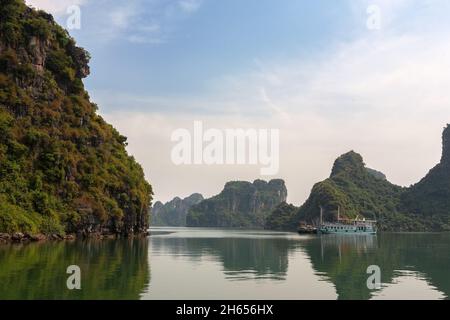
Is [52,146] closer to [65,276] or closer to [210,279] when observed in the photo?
[65,276]

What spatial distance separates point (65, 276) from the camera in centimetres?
2872

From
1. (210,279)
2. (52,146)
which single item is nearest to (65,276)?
(210,279)

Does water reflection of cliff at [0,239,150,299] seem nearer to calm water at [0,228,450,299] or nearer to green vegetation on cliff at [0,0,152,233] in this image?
calm water at [0,228,450,299]

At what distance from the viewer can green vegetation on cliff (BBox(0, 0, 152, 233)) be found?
68.1m

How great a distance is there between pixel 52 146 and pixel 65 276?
50.1m

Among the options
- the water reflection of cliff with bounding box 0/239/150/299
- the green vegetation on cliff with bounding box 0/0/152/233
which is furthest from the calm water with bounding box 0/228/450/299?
the green vegetation on cliff with bounding box 0/0/152/233

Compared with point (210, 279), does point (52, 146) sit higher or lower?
higher

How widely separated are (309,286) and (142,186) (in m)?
76.4

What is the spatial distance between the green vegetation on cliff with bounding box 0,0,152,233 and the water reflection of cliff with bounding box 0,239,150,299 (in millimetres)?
24316
